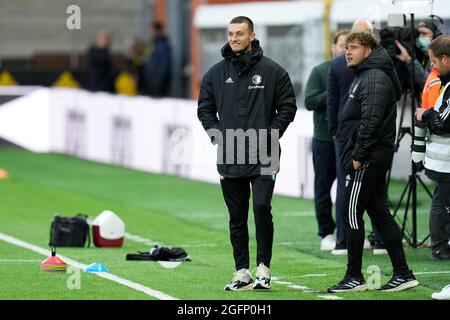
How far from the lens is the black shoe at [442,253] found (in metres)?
12.9

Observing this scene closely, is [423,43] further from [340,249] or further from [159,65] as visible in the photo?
[159,65]

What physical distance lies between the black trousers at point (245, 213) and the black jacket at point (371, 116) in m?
0.72

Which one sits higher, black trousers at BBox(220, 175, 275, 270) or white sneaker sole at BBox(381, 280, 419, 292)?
black trousers at BBox(220, 175, 275, 270)

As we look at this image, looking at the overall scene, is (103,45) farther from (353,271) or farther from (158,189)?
(353,271)

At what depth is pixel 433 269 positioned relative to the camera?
40.5 ft

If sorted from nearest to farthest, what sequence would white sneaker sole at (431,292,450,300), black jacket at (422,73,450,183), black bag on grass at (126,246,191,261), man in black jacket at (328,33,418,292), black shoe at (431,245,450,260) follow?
white sneaker sole at (431,292,450,300) < man in black jacket at (328,33,418,292) < black jacket at (422,73,450,183) < black bag on grass at (126,246,191,261) < black shoe at (431,245,450,260)

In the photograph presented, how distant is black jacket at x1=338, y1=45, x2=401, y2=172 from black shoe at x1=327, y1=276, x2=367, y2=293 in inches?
35.2

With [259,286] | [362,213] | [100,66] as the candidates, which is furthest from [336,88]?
[100,66]

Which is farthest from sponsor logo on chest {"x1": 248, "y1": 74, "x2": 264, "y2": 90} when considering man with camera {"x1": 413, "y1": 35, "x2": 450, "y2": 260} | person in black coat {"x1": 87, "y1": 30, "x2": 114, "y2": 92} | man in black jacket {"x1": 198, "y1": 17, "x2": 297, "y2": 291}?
person in black coat {"x1": 87, "y1": 30, "x2": 114, "y2": 92}

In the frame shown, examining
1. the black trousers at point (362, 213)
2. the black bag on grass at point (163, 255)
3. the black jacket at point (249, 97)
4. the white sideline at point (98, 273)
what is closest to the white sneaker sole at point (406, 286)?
the black trousers at point (362, 213)

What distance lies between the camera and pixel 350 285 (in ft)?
35.7

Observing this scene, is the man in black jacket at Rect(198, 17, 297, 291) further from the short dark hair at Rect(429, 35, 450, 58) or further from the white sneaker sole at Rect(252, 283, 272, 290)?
the short dark hair at Rect(429, 35, 450, 58)

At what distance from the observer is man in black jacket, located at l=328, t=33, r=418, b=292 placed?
1079cm

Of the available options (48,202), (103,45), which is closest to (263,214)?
(48,202)
